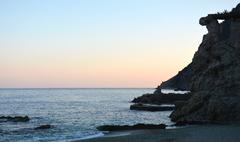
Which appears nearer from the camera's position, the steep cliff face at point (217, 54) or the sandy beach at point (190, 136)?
the sandy beach at point (190, 136)

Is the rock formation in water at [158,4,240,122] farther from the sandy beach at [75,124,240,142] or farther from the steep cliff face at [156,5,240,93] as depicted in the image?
the sandy beach at [75,124,240,142]

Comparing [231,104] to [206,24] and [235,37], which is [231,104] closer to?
[235,37]

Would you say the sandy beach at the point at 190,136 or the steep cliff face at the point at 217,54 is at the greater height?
the steep cliff face at the point at 217,54

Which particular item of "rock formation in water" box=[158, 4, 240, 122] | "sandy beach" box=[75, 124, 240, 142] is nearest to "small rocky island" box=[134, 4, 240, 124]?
"rock formation in water" box=[158, 4, 240, 122]

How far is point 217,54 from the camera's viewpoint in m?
63.4

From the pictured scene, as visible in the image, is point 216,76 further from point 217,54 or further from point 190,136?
point 190,136

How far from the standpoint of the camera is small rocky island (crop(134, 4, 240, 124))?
5734 centimetres

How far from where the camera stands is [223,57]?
203ft

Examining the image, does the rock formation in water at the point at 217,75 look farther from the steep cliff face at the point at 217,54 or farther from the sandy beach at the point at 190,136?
the sandy beach at the point at 190,136

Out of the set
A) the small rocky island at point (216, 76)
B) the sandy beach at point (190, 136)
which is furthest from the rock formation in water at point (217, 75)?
the sandy beach at point (190, 136)

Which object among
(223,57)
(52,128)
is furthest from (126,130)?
(223,57)

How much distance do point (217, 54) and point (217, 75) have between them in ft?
11.4

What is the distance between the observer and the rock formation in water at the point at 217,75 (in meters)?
57.4

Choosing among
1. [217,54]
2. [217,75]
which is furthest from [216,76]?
[217,54]
